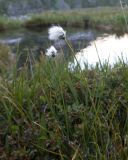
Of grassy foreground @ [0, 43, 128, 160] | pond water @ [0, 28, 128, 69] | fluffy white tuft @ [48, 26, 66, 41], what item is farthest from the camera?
pond water @ [0, 28, 128, 69]

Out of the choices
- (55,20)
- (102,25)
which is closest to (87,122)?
(102,25)

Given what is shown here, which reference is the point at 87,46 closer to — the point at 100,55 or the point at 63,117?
the point at 100,55

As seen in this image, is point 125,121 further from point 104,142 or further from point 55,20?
point 55,20

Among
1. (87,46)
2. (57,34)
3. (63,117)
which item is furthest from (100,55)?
(63,117)

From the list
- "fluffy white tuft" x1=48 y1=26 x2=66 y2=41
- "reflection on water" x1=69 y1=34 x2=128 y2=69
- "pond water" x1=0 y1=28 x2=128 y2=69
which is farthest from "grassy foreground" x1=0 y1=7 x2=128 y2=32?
"fluffy white tuft" x1=48 y1=26 x2=66 y2=41

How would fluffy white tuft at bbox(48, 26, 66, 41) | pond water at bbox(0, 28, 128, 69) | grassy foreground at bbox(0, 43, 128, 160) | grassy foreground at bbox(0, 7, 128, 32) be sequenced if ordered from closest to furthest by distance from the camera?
grassy foreground at bbox(0, 43, 128, 160)
fluffy white tuft at bbox(48, 26, 66, 41)
pond water at bbox(0, 28, 128, 69)
grassy foreground at bbox(0, 7, 128, 32)

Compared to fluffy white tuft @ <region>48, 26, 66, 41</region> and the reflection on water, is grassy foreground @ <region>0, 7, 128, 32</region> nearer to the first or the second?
the reflection on water

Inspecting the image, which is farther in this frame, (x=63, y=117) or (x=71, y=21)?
(x=71, y=21)

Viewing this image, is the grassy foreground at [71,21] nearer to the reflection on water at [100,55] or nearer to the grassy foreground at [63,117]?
the reflection on water at [100,55]
